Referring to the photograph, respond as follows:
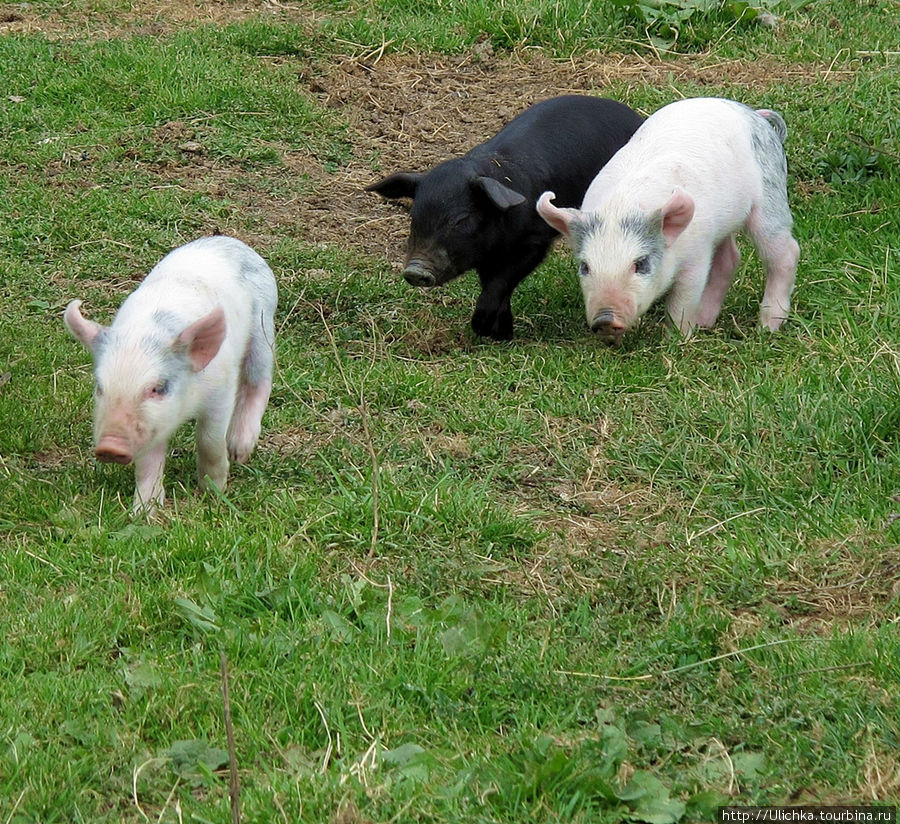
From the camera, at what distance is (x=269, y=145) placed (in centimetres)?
884

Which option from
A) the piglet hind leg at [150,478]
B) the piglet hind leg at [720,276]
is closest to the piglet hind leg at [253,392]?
the piglet hind leg at [150,478]

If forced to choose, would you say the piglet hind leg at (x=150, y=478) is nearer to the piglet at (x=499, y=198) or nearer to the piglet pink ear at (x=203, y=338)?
the piglet pink ear at (x=203, y=338)

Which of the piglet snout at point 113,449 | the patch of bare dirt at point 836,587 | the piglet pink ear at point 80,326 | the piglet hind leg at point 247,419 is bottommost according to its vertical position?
the piglet hind leg at point 247,419

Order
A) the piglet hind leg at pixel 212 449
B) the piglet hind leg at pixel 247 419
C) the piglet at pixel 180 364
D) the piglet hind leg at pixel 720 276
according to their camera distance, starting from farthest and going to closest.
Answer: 1. the piglet hind leg at pixel 720 276
2. the piglet hind leg at pixel 247 419
3. the piglet hind leg at pixel 212 449
4. the piglet at pixel 180 364

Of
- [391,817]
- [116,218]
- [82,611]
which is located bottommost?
[116,218]

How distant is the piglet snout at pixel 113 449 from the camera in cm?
462

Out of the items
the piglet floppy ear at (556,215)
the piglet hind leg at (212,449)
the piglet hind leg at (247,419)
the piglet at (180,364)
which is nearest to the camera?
the piglet at (180,364)

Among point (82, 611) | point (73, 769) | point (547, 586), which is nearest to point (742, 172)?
point (547, 586)

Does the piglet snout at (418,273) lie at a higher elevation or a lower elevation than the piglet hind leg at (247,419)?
higher

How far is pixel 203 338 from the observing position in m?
4.88

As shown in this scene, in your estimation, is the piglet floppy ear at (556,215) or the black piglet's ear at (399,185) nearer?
the piglet floppy ear at (556,215)

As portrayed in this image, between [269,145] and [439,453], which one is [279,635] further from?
[269,145]

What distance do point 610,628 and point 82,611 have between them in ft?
5.38

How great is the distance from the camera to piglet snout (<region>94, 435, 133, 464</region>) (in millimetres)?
4617
